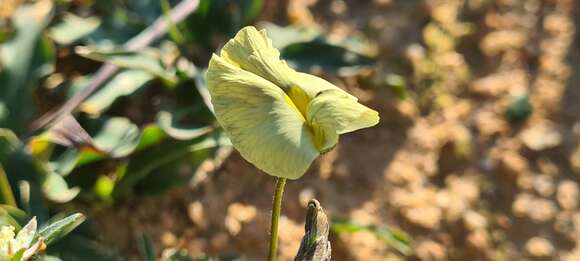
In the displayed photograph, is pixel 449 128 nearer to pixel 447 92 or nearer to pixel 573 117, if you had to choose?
pixel 447 92

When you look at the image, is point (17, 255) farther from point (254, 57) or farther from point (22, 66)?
point (22, 66)

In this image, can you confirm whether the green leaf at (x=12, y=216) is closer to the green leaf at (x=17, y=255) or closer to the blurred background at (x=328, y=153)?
the blurred background at (x=328, y=153)

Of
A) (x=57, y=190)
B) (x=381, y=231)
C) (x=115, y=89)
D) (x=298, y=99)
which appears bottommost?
(x=381, y=231)

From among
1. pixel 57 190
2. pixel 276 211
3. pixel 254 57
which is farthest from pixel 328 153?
pixel 254 57

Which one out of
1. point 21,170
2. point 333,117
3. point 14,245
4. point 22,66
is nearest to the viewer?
point 333,117

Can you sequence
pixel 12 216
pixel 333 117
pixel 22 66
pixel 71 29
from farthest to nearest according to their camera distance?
1. pixel 71 29
2. pixel 22 66
3. pixel 12 216
4. pixel 333 117

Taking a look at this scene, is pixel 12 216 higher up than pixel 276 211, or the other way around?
pixel 276 211

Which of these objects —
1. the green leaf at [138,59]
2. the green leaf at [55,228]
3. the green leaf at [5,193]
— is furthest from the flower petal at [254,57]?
the green leaf at [138,59]

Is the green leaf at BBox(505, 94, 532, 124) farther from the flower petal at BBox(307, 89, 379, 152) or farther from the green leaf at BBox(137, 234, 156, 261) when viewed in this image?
the flower petal at BBox(307, 89, 379, 152)
